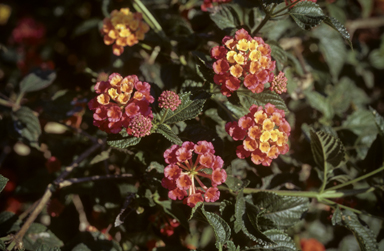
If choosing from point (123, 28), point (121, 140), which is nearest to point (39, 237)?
point (121, 140)

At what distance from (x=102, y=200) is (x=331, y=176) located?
41.8 inches

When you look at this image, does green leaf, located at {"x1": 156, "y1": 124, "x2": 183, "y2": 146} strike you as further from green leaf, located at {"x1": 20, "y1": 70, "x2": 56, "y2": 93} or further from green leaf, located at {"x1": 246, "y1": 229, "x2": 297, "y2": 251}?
green leaf, located at {"x1": 20, "y1": 70, "x2": 56, "y2": 93}

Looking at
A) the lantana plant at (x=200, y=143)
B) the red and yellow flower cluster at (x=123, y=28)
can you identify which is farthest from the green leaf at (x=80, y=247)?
the red and yellow flower cluster at (x=123, y=28)

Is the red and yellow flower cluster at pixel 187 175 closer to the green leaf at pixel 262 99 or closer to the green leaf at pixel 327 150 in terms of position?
the green leaf at pixel 262 99

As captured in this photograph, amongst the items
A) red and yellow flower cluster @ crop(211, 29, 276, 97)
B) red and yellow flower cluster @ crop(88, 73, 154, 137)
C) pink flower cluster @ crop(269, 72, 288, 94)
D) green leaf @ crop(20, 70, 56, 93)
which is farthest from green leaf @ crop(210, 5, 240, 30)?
green leaf @ crop(20, 70, 56, 93)

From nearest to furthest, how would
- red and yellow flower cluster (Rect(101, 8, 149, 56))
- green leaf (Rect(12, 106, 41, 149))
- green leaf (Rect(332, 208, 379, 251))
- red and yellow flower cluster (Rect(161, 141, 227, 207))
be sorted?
red and yellow flower cluster (Rect(161, 141, 227, 207)) → green leaf (Rect(332, 208, 379, 251)) → red and yellow flower cluster (Rect(101, 8, 149, 56)) → green leaf (Rect(12, 106, 41, 149))

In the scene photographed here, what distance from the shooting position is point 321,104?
5.37 feet

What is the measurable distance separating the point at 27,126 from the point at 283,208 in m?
1.28

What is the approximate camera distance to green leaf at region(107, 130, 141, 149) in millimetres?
986

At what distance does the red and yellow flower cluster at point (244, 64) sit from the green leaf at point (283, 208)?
0.47 meters

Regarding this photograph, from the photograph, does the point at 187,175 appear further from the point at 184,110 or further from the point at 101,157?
the point at 101,157

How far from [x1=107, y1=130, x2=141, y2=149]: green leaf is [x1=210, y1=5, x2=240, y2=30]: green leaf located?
0.59 metres

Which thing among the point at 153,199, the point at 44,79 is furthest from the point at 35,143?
the point at 153,199

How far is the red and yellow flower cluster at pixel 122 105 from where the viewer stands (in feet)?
3.19
